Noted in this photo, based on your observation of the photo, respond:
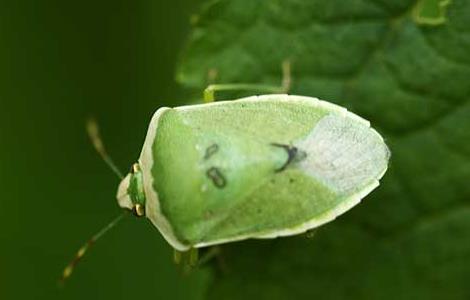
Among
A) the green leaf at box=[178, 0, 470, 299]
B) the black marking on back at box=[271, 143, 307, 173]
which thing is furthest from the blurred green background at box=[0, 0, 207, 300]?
the black marking on back at box=[271, 143, 307, 173]

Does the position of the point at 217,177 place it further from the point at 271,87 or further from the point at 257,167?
the point at 271,87

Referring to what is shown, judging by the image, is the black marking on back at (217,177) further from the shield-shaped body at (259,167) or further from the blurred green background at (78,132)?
the blurred green background at (78,132)

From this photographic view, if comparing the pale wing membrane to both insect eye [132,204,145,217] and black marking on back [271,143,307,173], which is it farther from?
insect eye [132,204,145,217]

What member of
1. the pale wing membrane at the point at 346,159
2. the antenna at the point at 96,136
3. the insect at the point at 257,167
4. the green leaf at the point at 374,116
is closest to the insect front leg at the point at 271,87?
the green leaf at the point at 374,116

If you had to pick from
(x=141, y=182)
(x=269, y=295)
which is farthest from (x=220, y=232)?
(x=269, y=295)

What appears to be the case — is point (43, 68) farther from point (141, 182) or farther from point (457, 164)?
point (457, 164)

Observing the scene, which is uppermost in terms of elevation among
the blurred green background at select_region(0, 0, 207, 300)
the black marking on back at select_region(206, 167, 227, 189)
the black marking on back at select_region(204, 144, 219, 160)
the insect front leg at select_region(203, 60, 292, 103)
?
the insect front leg at select_region(203, 60, 292, 103)

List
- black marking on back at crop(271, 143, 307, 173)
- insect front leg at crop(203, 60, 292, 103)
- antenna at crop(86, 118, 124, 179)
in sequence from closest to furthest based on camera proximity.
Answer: black marking on back at crop(271, 143, 307, 173), insect front leg at crop(203, 60, 292, 103), antenna at crop(86, 118, 124, 179)
